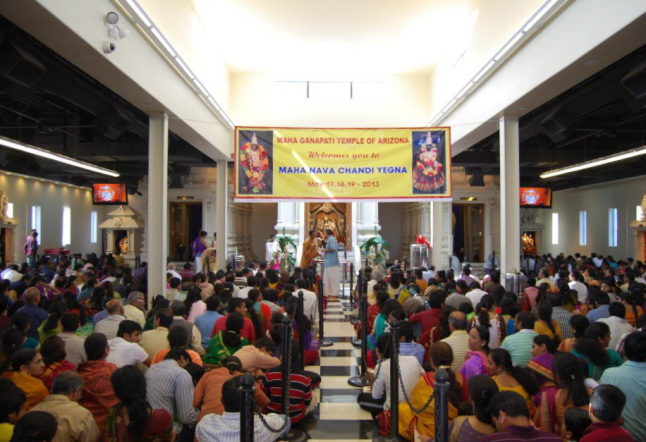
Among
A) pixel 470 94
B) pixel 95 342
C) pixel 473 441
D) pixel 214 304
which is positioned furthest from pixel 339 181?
pixel 473 441

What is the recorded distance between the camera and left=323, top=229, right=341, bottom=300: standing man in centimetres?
1241

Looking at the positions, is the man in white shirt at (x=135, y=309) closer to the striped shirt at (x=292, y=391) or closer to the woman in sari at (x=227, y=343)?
the woman in sari at (x=227, y=343)

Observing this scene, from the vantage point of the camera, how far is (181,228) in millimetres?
22922

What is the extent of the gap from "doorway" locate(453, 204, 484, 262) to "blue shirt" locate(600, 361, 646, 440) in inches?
717

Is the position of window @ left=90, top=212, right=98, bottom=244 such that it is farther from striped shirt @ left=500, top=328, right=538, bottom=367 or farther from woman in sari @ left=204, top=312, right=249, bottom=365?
striped shirt @ left=500, top=328, right=538, bottom=367

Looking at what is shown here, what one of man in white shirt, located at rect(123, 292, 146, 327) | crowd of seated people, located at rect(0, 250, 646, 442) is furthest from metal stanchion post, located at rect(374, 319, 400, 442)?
man in white shirt, located at rect(123, 292, 146, 327)

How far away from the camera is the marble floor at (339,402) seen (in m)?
4.87

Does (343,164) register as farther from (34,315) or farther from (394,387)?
(394,387)

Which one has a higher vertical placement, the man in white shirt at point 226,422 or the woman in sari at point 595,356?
the woman in sari at point 595,356

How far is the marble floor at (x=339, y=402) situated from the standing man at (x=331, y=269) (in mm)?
3436

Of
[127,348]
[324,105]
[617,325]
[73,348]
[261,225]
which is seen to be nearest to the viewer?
[127,348]

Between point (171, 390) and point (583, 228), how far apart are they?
853 inches

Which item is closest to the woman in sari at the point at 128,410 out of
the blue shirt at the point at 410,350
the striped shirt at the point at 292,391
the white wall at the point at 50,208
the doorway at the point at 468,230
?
the striped shirt at the point at 292,391

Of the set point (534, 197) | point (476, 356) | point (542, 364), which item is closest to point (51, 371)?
point (476, 356)
